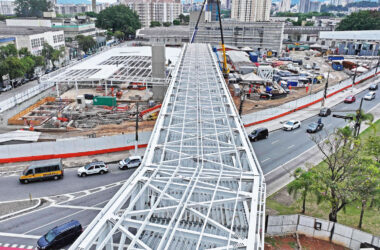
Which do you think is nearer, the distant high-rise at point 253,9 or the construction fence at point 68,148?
the construction fence at point 68,148

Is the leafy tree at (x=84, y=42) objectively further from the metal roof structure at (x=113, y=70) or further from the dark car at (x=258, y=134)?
the dark car at (x=258, y=134)

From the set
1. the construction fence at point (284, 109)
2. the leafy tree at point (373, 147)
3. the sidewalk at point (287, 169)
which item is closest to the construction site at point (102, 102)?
the construction fence at point (284, 109)

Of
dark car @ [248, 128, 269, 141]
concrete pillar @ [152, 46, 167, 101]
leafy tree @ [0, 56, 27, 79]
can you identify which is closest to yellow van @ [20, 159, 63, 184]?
dark car @ [248, 128, 269, 141]

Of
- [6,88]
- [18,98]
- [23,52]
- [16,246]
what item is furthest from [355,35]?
[16,246]

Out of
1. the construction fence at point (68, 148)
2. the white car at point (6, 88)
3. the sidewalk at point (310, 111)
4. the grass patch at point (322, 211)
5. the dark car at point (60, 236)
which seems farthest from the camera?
the white car at point (6, 88)

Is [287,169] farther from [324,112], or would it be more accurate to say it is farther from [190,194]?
[324,112]

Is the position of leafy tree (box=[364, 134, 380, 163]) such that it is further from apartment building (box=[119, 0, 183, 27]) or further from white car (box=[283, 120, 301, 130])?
apartment building (box=[119, 0, 183, 27])
